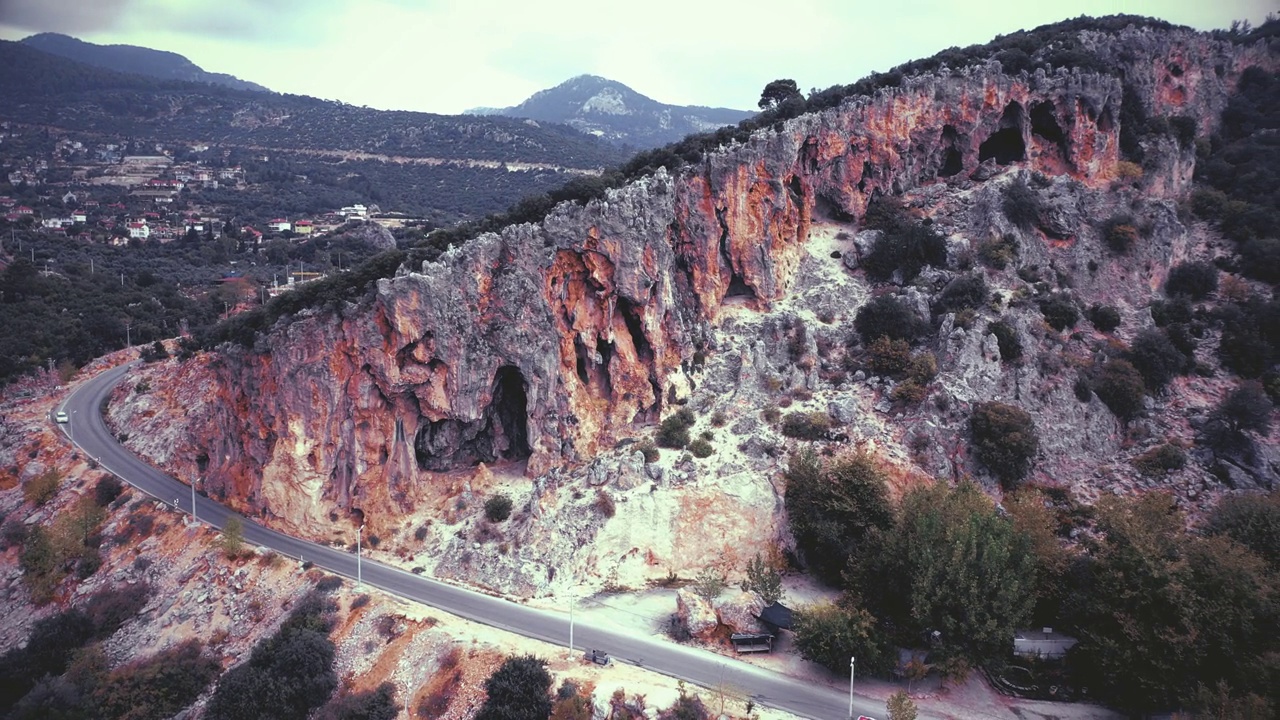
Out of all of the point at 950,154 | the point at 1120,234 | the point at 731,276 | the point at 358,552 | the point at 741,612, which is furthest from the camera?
the point at 950,154

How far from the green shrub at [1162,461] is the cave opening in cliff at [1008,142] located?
973 inches

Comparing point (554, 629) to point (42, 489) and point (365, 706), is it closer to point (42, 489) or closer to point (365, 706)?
point (365, 706)

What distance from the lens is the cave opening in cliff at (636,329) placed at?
40.2m

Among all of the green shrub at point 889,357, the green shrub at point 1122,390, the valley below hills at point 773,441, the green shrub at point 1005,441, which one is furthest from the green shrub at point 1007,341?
the green shrub at point 889,357

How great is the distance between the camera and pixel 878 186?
51969mm

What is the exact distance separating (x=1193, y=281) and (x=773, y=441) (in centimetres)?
3350

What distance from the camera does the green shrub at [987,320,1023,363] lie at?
41281mm

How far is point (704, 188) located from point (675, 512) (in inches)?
798

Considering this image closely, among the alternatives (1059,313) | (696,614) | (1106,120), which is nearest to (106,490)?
(696,614)

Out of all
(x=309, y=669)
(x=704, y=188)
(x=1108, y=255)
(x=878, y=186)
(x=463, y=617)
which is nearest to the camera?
(x=309, y=669)

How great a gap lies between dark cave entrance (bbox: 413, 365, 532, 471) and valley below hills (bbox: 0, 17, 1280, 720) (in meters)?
0.16

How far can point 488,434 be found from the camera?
39312 mm

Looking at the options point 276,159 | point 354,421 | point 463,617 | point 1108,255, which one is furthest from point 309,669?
point 276,159

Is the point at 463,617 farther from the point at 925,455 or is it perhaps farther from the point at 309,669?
the point at 925,455
